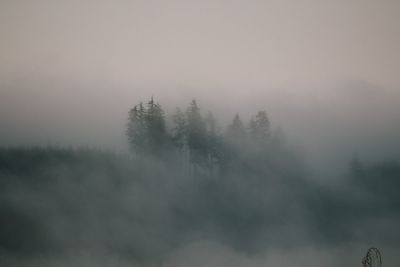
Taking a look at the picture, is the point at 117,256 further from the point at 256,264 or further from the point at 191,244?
the point at 256,264


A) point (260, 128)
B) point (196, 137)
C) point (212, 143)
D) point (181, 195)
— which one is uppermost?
point (260, 128)

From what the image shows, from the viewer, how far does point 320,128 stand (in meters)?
84.1

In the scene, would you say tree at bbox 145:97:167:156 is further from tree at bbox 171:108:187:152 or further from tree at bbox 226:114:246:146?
tree at bbox 226:114:246:146

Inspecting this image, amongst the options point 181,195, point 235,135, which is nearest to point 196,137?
point 235,135

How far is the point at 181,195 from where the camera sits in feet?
176

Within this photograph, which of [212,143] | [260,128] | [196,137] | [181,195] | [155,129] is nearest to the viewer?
[181,195]

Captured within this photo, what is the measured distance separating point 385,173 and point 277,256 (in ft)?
98.5

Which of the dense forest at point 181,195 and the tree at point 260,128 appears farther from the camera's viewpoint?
the tree at point 260,128

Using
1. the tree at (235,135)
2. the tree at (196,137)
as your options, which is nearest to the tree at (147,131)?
the tree at (196,137)

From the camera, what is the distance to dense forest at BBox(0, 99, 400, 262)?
45531mm

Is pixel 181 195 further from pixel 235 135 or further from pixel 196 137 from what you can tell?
pixel 235 135

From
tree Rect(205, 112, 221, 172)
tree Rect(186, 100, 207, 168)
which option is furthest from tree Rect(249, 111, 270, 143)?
tree Rect(186, 100, 207, 168)

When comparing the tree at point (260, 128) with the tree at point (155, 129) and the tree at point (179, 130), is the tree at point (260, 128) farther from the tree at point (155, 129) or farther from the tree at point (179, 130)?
the tree at point (155, 129)

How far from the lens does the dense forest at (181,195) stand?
149 ft
